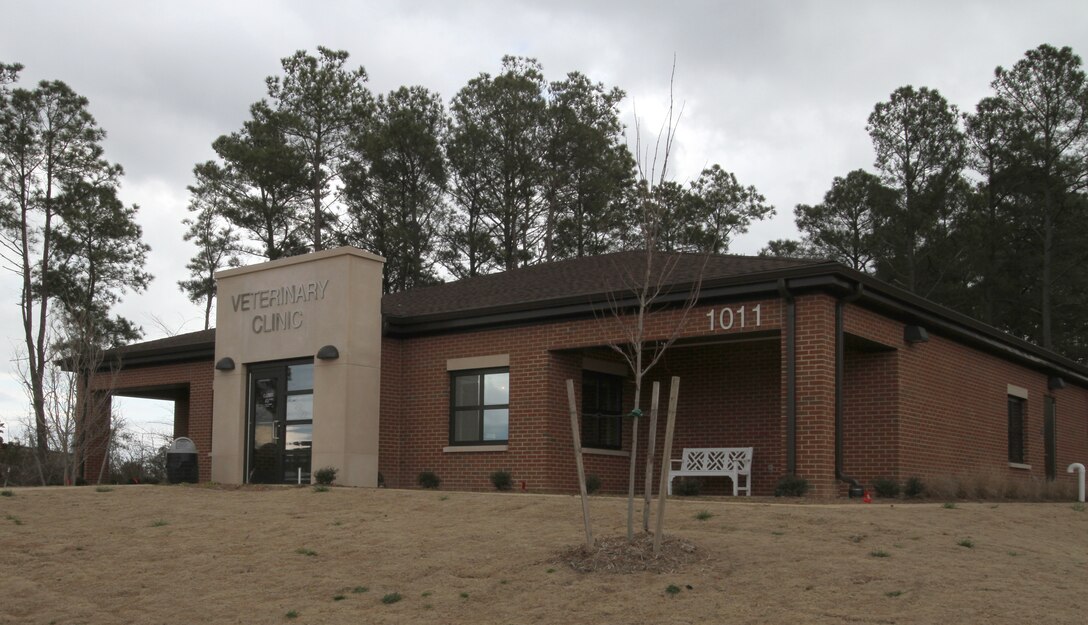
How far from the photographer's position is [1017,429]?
22.6m

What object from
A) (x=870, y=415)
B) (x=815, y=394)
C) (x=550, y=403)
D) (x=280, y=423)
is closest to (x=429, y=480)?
(x=550, y=403)

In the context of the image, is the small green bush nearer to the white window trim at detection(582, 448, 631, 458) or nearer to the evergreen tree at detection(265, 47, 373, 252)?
the white window trim at detection(582, 448, 631, 458)

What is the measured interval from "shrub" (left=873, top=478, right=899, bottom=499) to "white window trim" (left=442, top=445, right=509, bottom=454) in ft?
20.4

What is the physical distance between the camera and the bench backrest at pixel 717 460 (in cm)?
1816

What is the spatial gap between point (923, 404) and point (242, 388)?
12.0m

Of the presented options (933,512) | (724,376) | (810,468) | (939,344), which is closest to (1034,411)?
(939,344)

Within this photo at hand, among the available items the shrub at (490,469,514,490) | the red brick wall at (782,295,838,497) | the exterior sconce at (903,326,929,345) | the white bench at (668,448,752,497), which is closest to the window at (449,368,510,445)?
the shrub at (490,469,514,490)

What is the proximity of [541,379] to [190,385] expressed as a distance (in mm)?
8706

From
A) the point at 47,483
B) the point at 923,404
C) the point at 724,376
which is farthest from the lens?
the point at 47,483

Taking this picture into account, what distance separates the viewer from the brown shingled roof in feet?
57.5

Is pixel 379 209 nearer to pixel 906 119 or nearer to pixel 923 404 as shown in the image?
pixel 906 119

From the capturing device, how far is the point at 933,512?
12547 millimetres

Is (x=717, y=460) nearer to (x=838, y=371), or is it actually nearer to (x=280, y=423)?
(x=838, y=371)

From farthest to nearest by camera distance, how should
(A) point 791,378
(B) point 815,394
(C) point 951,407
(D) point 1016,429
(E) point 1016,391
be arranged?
(D) point 1016,429 → (E) point 1016,391 → (C) point 951,407 → (A) point 791,378 → (B) point 815,394
